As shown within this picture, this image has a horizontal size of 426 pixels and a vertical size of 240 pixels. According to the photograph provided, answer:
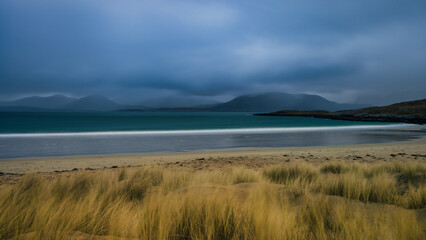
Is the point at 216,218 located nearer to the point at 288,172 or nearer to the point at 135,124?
the point at 288,172

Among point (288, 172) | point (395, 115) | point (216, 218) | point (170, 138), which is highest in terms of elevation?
point (395, 115)

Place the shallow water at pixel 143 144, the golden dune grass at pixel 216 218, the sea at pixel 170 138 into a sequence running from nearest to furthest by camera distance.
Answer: the golden dune grass at pixel 216 218, the shallow water at pixel 143 144, the sea at pixel 170 138

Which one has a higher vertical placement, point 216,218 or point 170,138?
point 216,218

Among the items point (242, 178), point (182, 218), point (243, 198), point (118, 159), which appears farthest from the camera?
point (118, 159)

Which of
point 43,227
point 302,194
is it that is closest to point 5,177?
point 43,227

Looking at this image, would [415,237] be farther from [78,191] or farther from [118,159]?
[118,159]

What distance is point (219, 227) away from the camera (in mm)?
2742

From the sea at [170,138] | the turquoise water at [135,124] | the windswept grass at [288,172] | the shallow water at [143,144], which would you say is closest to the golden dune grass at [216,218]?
the windswept grass at [288,172]

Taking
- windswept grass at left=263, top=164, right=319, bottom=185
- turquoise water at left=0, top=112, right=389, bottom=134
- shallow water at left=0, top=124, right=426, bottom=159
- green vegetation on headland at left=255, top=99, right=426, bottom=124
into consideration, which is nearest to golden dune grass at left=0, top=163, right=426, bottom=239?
windswept grass at left=263, top=164, right=319, bottom=185

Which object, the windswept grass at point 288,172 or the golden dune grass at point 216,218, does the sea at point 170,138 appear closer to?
the windswept grass at point 288,172

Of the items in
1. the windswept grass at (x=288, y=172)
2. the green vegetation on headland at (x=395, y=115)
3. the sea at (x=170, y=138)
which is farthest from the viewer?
the green vegetation on headland at (x=395, y=115)

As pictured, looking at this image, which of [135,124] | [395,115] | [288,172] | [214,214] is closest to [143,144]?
[288,172]

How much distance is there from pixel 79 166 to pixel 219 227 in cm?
881

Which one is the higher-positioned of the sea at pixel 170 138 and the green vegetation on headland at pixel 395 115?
the green vegetation on headland at pixel 395 115
